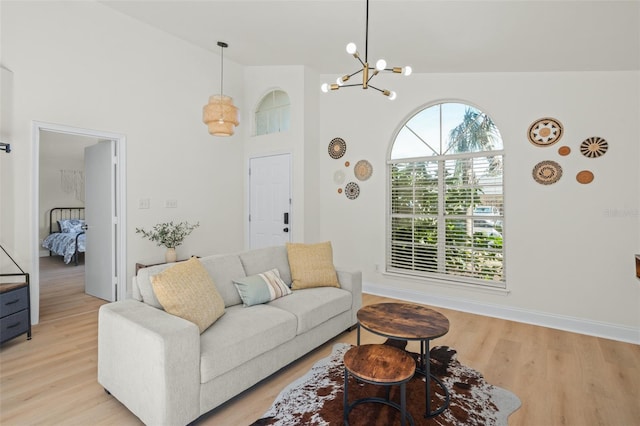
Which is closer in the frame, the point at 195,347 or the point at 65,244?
the point at 195,347

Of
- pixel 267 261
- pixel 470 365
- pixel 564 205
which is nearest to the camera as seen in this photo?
pixel 470 365

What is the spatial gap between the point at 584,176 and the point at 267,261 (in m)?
3.32

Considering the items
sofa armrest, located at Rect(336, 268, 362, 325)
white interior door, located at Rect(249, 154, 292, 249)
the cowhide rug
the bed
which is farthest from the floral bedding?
the cowhide rug

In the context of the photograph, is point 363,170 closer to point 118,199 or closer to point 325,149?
point 325,149

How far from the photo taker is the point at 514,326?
3557 millimetres

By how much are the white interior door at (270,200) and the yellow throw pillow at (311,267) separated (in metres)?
1.73

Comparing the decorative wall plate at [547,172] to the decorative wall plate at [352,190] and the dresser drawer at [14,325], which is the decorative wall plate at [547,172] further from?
the dresser drawer at [14,325]

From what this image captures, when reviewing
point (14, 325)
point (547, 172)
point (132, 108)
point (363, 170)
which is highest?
point (132, 108)

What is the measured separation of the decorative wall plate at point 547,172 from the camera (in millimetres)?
3489

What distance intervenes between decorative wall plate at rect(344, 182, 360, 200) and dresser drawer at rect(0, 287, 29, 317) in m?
3.84

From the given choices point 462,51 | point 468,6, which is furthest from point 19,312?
point 462,51

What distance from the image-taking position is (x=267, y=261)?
3.17m

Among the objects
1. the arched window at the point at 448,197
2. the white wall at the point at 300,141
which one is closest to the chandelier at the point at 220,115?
the white wall at the point at 300,141

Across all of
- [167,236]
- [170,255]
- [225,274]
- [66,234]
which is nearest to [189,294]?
[225,274]
